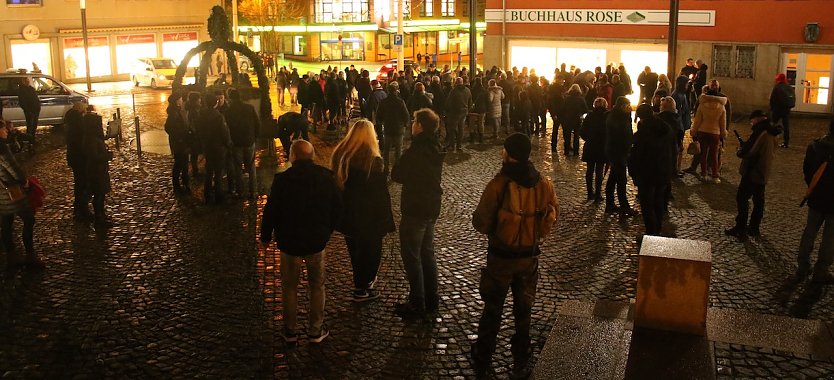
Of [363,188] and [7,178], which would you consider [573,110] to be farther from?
[7,178]

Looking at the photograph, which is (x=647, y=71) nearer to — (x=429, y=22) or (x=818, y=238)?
(x=818, y=238)

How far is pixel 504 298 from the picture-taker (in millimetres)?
7020

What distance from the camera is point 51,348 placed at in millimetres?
7926

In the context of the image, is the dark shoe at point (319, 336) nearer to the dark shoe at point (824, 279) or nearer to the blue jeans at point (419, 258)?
the blue jeans at point (419, 258)

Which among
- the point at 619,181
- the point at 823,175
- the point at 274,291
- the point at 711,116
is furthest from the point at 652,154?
the point at 274,291

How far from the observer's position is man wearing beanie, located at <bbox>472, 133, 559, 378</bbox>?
6.79m

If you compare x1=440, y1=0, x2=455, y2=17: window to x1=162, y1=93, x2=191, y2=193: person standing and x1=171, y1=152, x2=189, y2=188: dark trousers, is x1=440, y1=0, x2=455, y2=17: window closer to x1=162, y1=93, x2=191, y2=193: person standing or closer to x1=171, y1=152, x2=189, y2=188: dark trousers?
x1=162, y1=93, x2=191, y2=193: person standing

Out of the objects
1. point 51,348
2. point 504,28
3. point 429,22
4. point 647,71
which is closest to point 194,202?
point 51,348

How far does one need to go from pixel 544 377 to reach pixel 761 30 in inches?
860

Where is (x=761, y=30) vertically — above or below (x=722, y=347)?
above

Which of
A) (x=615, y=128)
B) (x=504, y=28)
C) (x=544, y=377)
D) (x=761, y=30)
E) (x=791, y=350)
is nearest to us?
(x=544, y=377)

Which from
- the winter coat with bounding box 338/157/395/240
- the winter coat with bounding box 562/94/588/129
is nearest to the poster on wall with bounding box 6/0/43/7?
the winter coat with bounding box 562/94/588/129

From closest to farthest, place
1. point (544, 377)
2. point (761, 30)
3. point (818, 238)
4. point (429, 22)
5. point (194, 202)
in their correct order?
point (544, 377), point (818, 238), point (194, 202), point (761, 30), point (429, 22)

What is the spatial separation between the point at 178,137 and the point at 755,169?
8.79m
